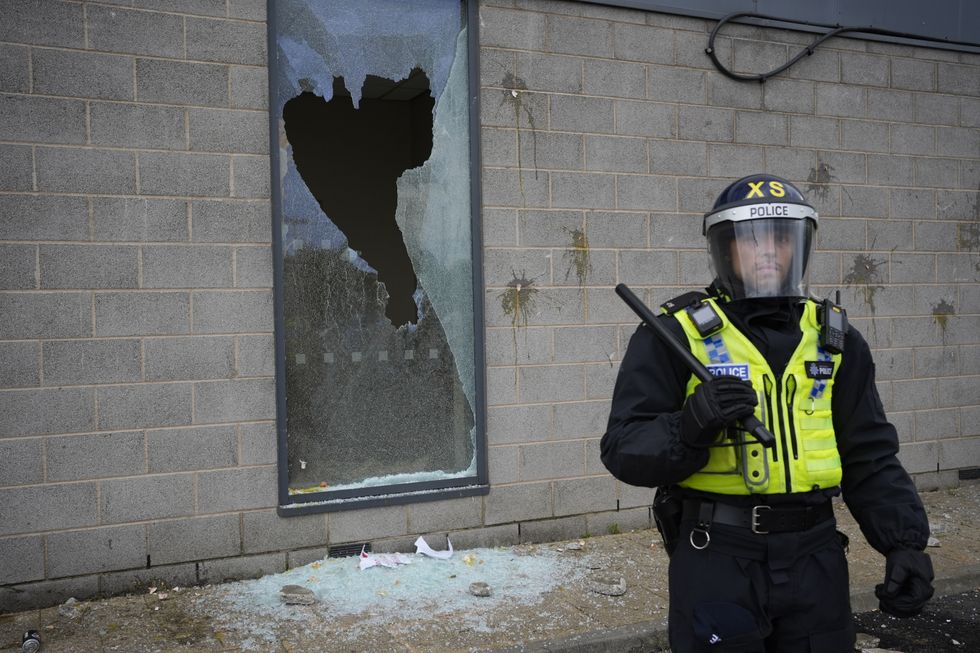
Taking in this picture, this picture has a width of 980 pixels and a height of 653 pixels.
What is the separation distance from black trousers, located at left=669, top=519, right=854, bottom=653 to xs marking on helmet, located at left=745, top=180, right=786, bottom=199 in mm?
1072

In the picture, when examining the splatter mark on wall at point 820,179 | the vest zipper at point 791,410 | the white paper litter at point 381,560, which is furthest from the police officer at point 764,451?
the splatter mark on wall at point 820,179

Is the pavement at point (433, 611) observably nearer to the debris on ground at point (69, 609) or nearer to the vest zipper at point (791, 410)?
the debris on ground at point (69, 609)

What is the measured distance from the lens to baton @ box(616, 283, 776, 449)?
2.59 m

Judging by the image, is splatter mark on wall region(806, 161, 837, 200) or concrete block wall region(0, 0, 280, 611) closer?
concrete block wall region(0, 0, 280, 611)

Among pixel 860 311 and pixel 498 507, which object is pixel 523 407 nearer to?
pixel 498 507

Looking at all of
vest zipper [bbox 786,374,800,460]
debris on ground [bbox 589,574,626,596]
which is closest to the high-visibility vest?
vest zipper [bbox 786,374,800,460]

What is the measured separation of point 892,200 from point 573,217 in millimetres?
3063

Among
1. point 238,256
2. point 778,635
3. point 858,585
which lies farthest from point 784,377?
point 238,256

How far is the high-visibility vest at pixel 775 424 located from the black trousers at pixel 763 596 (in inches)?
6.1

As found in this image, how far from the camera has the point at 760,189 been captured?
297 cm

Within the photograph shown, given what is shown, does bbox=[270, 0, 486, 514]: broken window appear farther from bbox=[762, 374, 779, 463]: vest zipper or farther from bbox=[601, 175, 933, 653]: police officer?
bbox=[762, 374, 779, 463]: vest zipper

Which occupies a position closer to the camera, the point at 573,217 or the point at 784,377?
the point at 784,377

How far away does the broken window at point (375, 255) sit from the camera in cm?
579

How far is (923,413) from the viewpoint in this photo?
7.77 m
